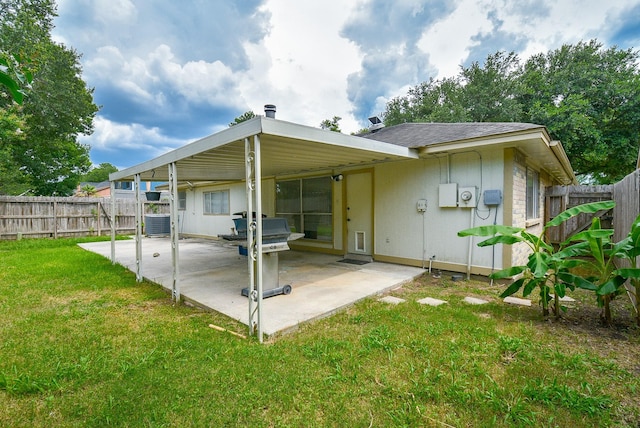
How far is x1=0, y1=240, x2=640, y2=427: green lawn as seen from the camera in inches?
77.8

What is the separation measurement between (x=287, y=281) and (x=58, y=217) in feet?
39.0

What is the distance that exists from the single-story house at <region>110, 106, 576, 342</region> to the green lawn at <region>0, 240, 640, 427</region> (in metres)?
0.84

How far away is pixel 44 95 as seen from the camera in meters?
12.9

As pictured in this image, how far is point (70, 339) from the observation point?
10.3ft

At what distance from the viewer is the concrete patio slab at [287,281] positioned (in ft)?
12.3

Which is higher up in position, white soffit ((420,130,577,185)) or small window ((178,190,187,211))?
white soffit ((420,130,577,185))

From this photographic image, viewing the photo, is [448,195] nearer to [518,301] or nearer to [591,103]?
[518,301]

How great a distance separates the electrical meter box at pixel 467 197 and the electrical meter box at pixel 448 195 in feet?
0.23

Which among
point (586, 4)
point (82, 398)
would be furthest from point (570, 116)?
point (82, 398)

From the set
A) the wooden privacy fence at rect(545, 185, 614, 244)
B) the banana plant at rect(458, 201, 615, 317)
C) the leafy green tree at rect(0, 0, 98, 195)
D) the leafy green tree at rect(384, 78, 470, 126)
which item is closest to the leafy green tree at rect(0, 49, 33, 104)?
the banana plant at rect(458, 201, 615, 317)

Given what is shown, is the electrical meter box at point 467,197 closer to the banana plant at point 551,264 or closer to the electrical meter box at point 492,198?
the electrical meter box at point 492,198

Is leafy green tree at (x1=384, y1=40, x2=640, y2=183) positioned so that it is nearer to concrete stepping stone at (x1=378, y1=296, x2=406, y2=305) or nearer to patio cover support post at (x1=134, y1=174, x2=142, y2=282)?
concrete stepping stone at (x1=378, y1=296, x2=406, y2=305)

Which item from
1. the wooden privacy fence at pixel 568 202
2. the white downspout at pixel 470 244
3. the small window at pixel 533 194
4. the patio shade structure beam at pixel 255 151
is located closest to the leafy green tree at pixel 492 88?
the wooden privacy fence at pixel 568 202

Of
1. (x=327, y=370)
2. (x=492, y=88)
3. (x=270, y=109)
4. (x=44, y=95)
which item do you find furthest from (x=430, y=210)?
(x=44, y=95)
